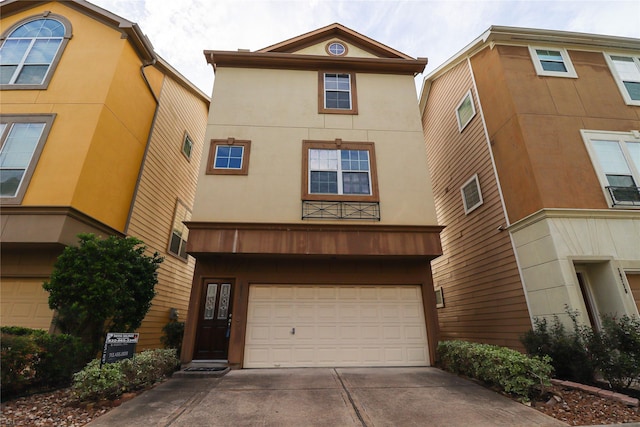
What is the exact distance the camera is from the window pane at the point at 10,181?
23.2ft

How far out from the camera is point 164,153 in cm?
1141

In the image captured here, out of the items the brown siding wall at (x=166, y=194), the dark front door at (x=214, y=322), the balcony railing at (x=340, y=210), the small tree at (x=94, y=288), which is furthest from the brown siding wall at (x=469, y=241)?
the brown siding wall at (x=166, y=194)

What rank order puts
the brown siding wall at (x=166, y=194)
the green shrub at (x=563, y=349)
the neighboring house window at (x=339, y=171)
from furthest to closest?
1. the brown siding wall at (x=166, y=194)
2. the neighboring house window at (x=339, y=171)
3. the green shrub at (x=563, y=349)

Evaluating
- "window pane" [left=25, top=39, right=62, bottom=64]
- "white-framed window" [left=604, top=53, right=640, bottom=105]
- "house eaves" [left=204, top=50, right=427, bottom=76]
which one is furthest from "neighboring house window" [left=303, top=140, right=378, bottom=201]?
"white-framed window" [left=604, top=53, right=640, bottom=105]

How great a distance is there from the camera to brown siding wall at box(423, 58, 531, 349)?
8414 millimetres

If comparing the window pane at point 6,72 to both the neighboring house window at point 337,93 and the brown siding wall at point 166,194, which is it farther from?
the neighboring house window at point 337,93

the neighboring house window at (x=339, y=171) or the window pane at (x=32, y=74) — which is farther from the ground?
the window pane at (x=32, y=74)

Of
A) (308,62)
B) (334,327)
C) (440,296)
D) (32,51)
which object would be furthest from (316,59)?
(440,296)

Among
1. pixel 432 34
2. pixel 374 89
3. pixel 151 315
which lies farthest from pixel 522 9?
pixel 151 315

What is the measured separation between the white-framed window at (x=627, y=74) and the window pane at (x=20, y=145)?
55.4 feet

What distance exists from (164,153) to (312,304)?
8180 millimetres

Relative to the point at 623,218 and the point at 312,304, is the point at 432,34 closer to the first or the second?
the point at 623,218

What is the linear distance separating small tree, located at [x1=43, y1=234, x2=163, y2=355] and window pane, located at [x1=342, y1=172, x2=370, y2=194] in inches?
224

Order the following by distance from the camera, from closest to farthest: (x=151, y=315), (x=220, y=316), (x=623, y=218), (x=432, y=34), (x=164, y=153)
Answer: (x=623, y=218)
(x=220, y=316)
(x=151, y=315)
(x=164, y=153)
(x=432, y=34)
